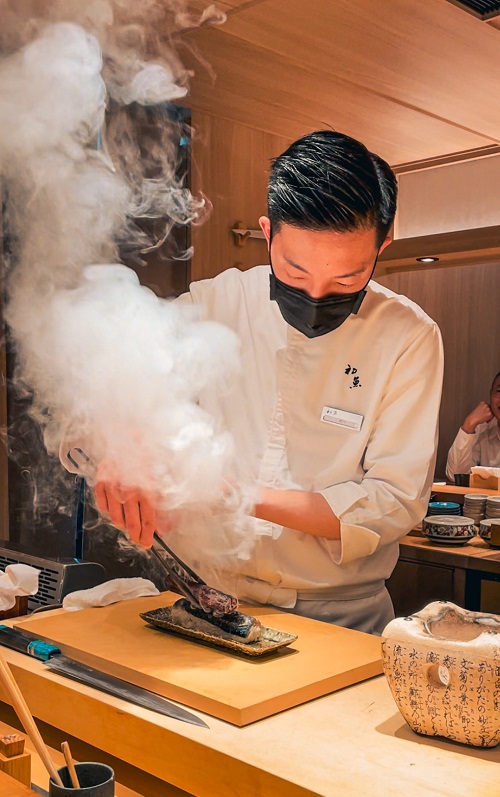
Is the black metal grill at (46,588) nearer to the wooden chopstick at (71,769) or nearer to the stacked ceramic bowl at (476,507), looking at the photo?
the wooden chopstick at (71,769)

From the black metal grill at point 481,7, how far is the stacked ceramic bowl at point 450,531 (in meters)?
2.06

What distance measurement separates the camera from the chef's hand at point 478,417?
633 centimetres

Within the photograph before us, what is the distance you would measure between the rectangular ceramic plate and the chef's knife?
0.20m

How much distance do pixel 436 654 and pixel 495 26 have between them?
230 cm

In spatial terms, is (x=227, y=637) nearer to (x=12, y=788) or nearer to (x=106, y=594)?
(x=106, y=594)

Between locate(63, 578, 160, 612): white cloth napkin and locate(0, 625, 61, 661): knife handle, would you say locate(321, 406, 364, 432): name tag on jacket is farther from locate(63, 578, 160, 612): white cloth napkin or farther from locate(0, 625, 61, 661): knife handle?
locate(0, 625, 61, 661): knife handle

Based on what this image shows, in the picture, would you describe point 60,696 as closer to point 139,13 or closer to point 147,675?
point 147,675

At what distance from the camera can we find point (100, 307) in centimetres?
190

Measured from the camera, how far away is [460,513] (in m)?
4.14

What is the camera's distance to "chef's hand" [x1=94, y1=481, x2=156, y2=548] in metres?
1.68

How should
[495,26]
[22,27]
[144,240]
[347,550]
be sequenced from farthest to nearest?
[144,240], [22,27], [495,26], [347,550]

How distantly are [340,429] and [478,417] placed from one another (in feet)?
14.7

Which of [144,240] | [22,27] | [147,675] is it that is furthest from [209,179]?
[147,675]

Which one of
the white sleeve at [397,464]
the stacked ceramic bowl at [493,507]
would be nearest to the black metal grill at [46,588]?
the white sleeve at [397,464]
